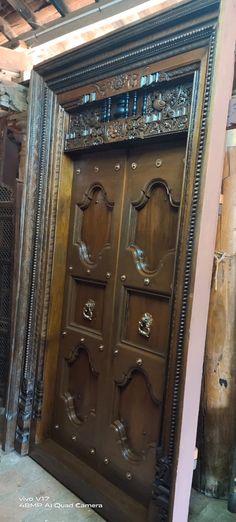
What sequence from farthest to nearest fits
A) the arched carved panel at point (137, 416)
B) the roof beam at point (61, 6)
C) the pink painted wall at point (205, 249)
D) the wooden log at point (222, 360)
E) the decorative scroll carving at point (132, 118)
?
1. the roof beam at point (61, 6)
2. the wooden log at point (222, 360)
3. the arched carved panel at point (137, 416)
4. the decorative scroll carving at point (132, 118)
5. the pink painted wall at point (205, 249)

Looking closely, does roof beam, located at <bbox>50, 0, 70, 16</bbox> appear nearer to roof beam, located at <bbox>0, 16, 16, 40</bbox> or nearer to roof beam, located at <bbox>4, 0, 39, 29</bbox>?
roof beam, located at <bbox>4, 0, 39, 29</bbox>

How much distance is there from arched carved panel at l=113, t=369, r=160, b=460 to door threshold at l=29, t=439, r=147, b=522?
173mm

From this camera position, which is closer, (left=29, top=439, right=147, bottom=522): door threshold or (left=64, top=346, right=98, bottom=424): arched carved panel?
(left=29, top=439, right=147, bottom=522): door threshold

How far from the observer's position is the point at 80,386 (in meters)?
1.77

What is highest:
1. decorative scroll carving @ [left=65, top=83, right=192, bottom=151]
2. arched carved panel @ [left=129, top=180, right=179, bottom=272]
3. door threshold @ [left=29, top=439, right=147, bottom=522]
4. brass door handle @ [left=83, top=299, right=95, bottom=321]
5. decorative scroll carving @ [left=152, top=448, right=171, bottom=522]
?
decorative scroll carving @ [left=65, top=83, right=192, bottom=151]

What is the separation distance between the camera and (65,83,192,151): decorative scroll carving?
132 cm

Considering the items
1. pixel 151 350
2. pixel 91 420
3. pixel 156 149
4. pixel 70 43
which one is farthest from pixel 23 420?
pixel 70 43

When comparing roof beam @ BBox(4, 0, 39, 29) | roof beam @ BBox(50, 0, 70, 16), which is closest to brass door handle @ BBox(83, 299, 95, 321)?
roof beam @ BBox(50, 0, 70, 16)

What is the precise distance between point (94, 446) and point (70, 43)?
7.13 ft

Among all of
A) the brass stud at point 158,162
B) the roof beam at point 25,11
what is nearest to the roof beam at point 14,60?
the roof beam at point 25,11

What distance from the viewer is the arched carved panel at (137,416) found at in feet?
4.66

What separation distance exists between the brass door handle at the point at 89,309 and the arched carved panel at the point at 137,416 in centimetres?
35

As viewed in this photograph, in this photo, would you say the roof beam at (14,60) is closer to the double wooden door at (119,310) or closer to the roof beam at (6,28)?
the roof beam at (6,28)

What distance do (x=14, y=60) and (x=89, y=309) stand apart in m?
1.48
